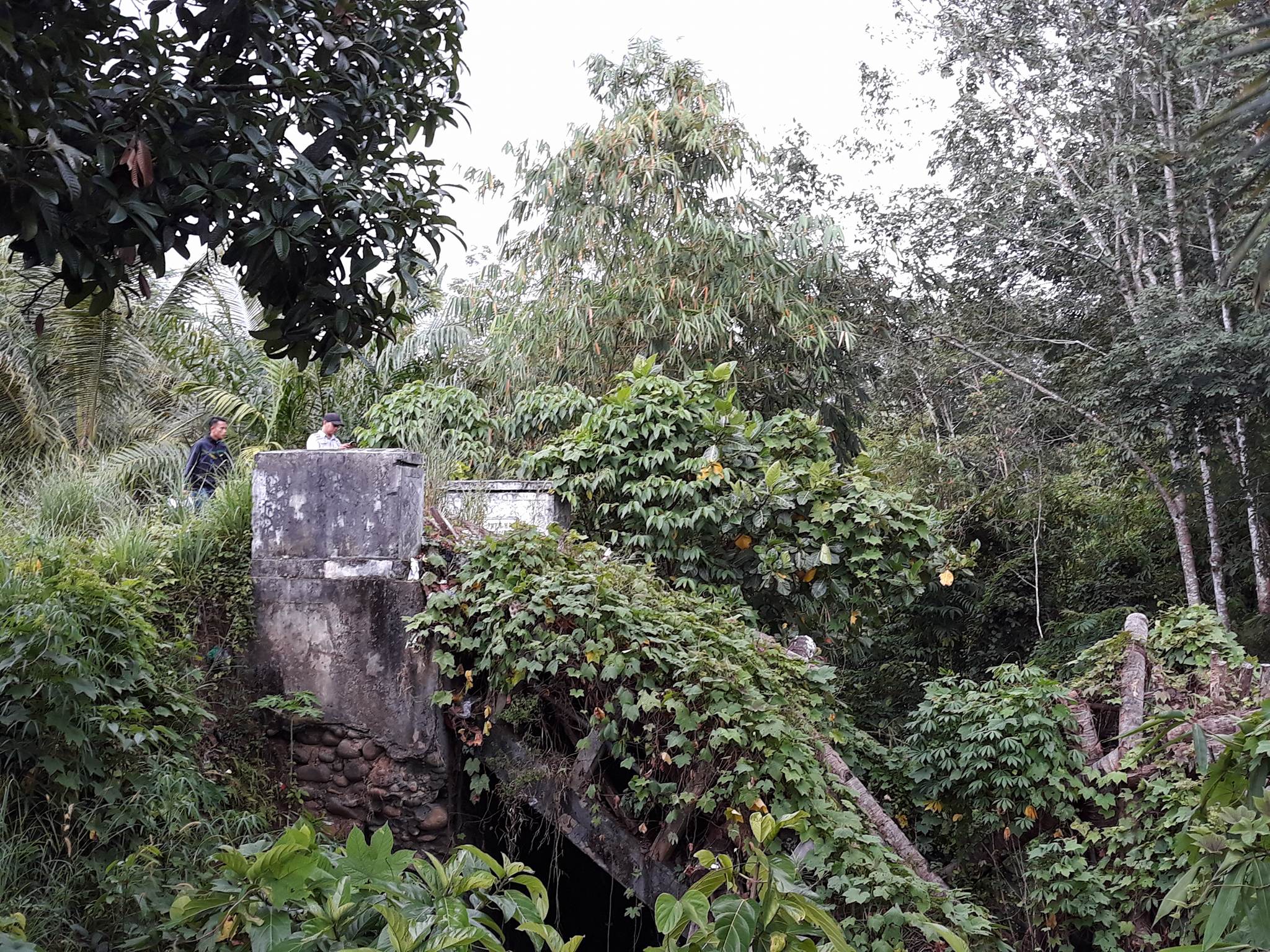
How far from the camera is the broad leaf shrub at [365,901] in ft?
6.07

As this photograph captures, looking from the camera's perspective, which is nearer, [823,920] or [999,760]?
[823,920]

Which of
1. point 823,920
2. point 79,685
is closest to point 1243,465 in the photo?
point 823,920

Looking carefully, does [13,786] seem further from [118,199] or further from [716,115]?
[716,115]

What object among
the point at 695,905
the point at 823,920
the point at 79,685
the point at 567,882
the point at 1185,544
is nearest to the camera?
the point at 823,920

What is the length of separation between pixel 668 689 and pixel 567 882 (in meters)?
2.60

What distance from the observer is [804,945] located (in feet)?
5.78

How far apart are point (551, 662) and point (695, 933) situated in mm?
3297

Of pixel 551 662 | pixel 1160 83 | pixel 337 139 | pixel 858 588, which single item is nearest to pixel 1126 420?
pixel 1160 83

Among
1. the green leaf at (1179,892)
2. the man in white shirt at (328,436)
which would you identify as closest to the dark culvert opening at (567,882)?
the man in white shirt at (328,436)

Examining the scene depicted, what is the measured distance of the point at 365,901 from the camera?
208cm

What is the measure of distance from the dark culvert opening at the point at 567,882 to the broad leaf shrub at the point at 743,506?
Result: 5.97 feet

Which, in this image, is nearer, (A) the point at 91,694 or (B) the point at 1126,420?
(A) the point at 91,694

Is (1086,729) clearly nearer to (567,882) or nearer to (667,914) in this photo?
(567,882)

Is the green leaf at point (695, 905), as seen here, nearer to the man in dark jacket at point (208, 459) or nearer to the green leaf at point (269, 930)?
the green leaf at point (269, 930)
